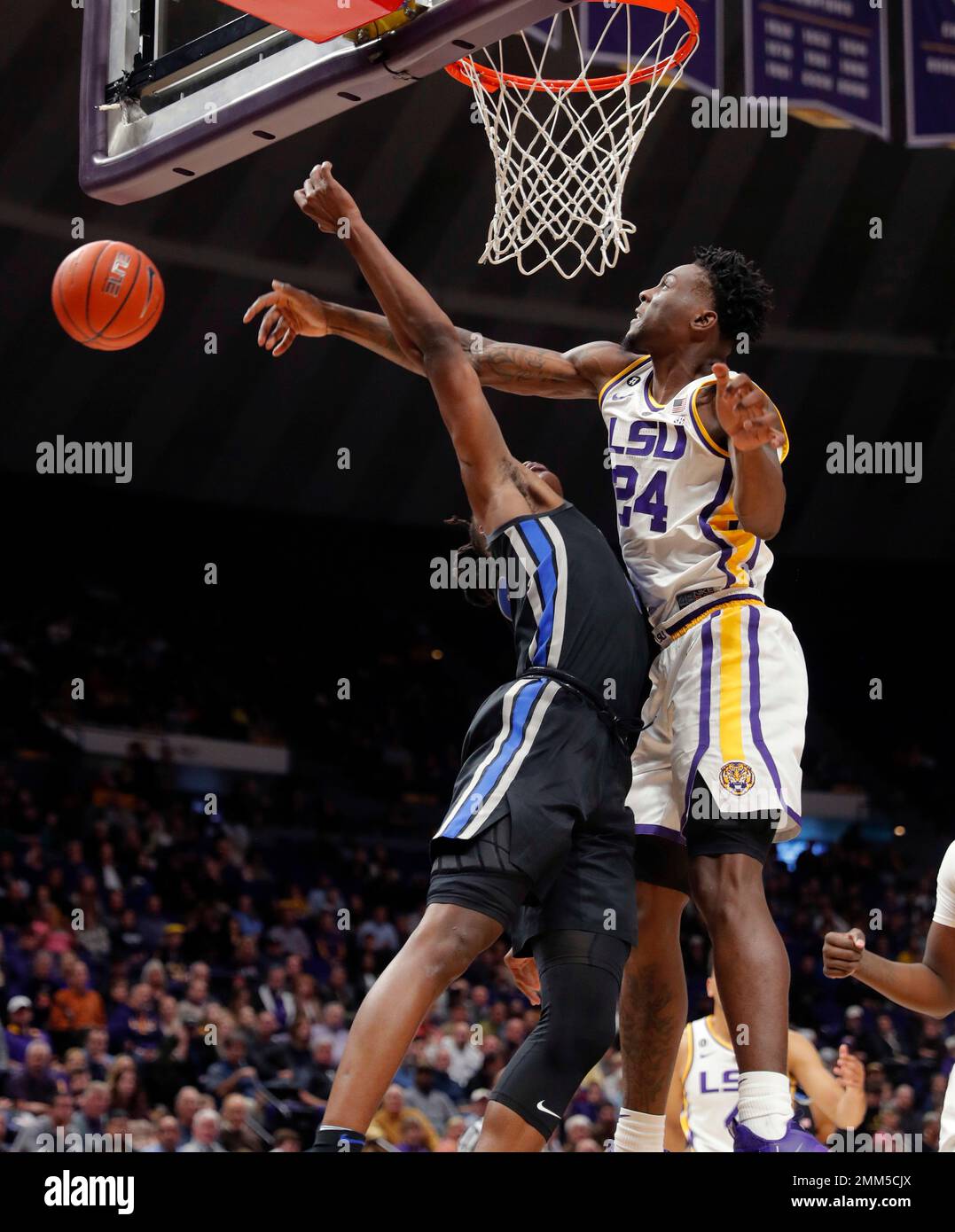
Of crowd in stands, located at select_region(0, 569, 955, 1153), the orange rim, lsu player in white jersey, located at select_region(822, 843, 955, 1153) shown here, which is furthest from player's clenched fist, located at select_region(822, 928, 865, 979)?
the orange rim

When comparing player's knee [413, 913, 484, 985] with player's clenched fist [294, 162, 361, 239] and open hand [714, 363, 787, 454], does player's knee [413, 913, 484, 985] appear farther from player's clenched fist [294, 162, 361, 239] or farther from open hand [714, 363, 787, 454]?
player's clenched fist [294, 162, 361, 239]

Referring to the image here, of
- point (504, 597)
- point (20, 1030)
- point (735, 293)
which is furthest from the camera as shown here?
point (20, 1030)

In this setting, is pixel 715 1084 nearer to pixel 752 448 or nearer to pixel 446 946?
pixel 446 946

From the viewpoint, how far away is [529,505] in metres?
3.78

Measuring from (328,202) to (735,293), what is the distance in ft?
3.67

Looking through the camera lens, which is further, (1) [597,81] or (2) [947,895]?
(1) [597,81]

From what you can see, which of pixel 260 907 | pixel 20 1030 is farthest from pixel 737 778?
pixel 260 907

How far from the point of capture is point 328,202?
3.68m

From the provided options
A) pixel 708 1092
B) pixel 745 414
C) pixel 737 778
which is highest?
pixel 745 414

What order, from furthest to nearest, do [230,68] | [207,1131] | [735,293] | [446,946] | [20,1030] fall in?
[20,1030], [207,1131], [230,68], [735,293], [446,946]

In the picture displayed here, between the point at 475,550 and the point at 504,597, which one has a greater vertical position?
the point at 475,550

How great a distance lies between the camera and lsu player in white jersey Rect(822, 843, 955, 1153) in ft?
10.8
